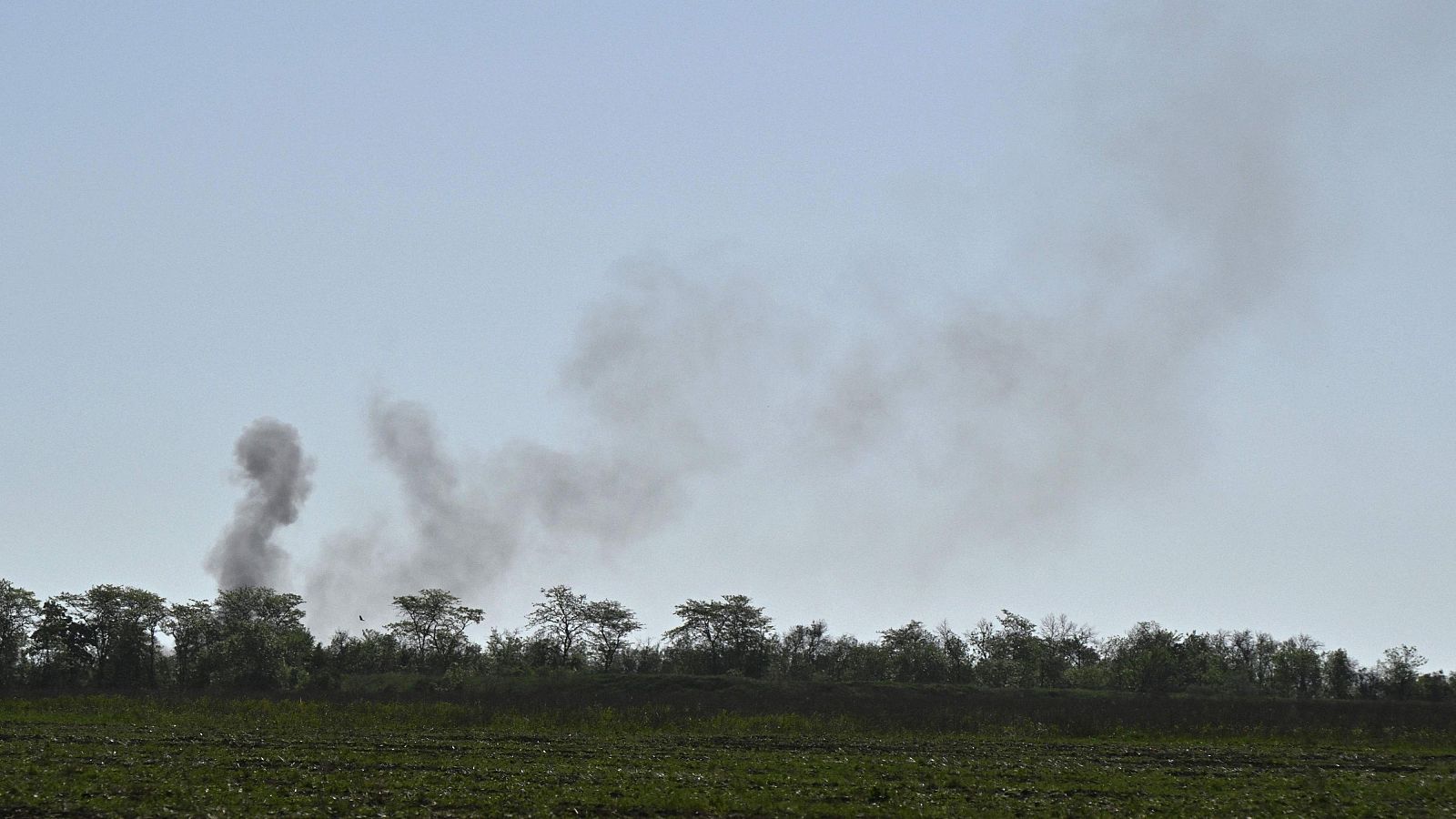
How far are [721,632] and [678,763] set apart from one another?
306 feet

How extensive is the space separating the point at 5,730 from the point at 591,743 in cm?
2504

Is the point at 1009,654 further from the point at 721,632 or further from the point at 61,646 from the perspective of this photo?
the point at 61,646

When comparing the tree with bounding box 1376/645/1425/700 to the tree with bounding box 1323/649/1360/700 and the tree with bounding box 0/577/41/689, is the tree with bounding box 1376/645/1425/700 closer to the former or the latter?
the tree with bounding box 1323/649/1360/700

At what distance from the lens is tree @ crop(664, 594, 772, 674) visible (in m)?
126

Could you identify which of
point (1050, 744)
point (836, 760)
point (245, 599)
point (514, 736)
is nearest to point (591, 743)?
point (514, 736)

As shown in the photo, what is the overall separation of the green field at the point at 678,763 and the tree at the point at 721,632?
214 ft

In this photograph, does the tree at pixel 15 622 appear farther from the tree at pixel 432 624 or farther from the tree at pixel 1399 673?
the tree at pixel 1399 673

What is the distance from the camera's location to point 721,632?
128 metres

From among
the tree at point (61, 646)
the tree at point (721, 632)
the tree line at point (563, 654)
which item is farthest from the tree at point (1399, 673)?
the tree at point (61, 646)

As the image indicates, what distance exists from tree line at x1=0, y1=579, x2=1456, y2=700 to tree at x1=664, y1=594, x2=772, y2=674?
0.54 feet

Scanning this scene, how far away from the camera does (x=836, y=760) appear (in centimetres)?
3706

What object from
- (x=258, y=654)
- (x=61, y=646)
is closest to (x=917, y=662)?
(x=258, y=654)

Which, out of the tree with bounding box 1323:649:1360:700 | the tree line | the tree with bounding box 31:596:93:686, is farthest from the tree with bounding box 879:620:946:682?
the tree with bounding box 31:596:93:686

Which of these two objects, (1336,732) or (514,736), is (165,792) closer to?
(514,736)
